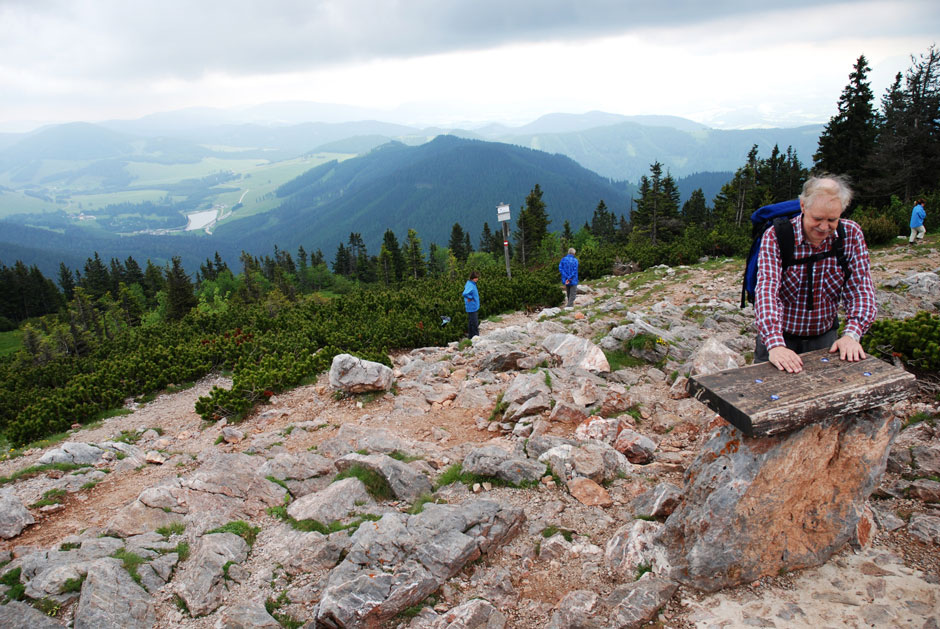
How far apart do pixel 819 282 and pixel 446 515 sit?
12.8ft

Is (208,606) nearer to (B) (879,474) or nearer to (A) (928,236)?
(B) (879,474)

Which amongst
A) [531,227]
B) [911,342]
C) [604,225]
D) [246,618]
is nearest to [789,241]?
[911,342]

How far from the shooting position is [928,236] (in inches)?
754

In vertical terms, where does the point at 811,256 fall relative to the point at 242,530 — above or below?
above

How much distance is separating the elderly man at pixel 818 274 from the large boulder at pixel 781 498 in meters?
0.60

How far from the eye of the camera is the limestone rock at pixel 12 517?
5.70 metres

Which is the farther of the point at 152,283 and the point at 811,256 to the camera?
the point at 152,283

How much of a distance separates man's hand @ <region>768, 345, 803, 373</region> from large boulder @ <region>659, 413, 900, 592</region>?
454mm

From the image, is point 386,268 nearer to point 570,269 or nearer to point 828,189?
point 570,269

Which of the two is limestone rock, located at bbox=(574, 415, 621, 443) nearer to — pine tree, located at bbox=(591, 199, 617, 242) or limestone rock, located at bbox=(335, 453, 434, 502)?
limestone rock, located at bbox=(335, 453, 434, 502)

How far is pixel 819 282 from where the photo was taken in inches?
144

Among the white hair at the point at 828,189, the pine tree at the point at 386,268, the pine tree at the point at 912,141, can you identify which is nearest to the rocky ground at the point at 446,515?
the white hair at the point at 828,189

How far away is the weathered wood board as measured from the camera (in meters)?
3.10

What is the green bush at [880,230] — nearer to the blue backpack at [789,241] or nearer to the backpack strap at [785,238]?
the blue backpack at [789,241]
